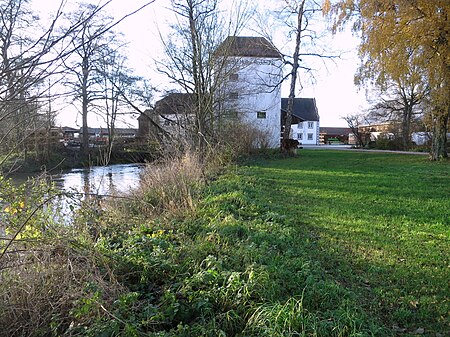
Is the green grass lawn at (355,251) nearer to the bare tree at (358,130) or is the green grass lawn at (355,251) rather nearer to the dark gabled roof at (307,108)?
the bare tree at (358,130)

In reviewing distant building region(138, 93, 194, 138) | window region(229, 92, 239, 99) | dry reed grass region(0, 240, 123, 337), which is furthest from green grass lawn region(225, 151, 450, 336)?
window region(229, 92, 239, 99)

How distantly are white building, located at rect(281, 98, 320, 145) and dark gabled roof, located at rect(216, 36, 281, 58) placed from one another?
101ft

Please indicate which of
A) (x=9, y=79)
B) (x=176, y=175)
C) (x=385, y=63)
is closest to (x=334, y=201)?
(x=176, y=175)

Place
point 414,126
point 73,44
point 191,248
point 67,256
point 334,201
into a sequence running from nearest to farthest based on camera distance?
point 73,44 → point 67,256 → point 191,248 → point 334,201 → point 414,126

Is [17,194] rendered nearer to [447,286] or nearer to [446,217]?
[447,286]

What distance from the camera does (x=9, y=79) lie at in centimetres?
203

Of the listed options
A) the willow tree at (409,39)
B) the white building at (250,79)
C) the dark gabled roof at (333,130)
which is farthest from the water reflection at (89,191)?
the dark gabled roof at (333,130)

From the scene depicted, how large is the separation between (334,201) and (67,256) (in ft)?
20.4

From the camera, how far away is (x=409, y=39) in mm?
14539

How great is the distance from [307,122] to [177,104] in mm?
45805

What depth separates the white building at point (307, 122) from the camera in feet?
179

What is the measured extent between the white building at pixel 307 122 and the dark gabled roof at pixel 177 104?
1533 inches

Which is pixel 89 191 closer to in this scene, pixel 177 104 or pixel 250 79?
pixel 177 104

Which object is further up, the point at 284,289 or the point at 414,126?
the point at 414,126
